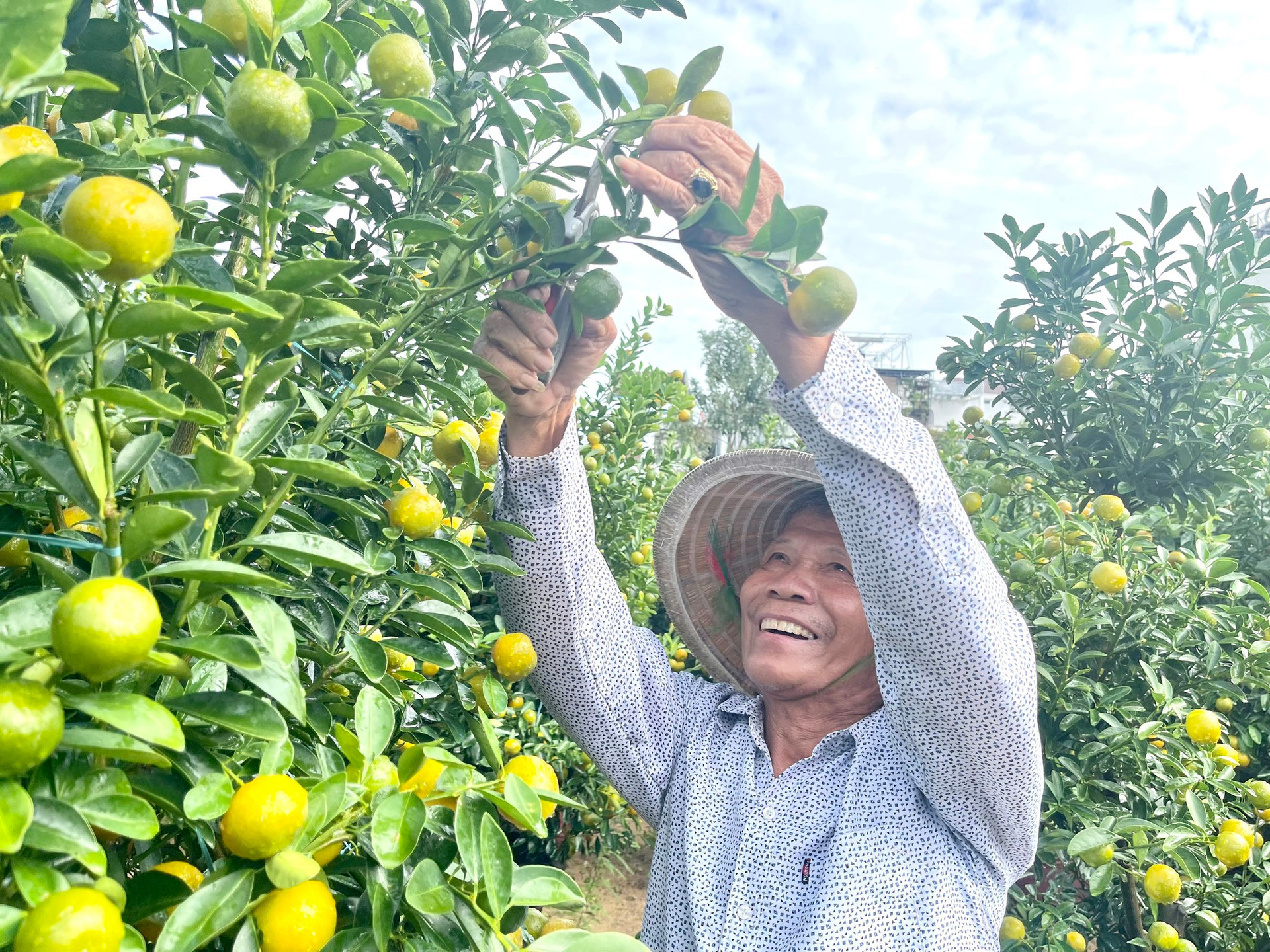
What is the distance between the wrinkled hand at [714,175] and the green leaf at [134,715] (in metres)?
0.50

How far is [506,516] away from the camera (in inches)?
43.9

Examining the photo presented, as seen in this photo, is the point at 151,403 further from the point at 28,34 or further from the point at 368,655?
the point at 368,655

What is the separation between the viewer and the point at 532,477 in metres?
1.09

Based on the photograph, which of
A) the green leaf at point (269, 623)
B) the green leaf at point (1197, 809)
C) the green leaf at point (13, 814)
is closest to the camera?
the green leaf at point (13, 814)

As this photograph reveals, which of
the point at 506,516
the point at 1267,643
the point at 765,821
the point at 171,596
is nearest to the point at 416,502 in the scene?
the point at 171,596

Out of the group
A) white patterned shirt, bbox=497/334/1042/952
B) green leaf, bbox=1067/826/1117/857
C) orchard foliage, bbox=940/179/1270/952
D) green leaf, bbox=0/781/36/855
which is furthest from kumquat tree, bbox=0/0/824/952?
orchard foliage, bbox=940/179/1270/952

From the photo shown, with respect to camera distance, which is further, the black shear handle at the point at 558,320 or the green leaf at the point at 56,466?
the black shear handle at the point at 558,320

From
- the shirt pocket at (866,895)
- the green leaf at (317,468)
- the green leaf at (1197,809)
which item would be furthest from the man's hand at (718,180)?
the green leaf at (1197,809)

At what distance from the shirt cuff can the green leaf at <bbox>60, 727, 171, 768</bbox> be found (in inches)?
26.2

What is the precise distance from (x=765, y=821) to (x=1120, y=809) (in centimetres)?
88

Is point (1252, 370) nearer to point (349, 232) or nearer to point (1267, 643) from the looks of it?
point (1267, 643)

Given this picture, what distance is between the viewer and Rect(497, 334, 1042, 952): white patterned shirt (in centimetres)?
98

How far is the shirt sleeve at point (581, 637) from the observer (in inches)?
43.7

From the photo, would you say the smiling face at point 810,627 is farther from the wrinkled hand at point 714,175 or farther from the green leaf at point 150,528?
the green leaf at point 150,528
